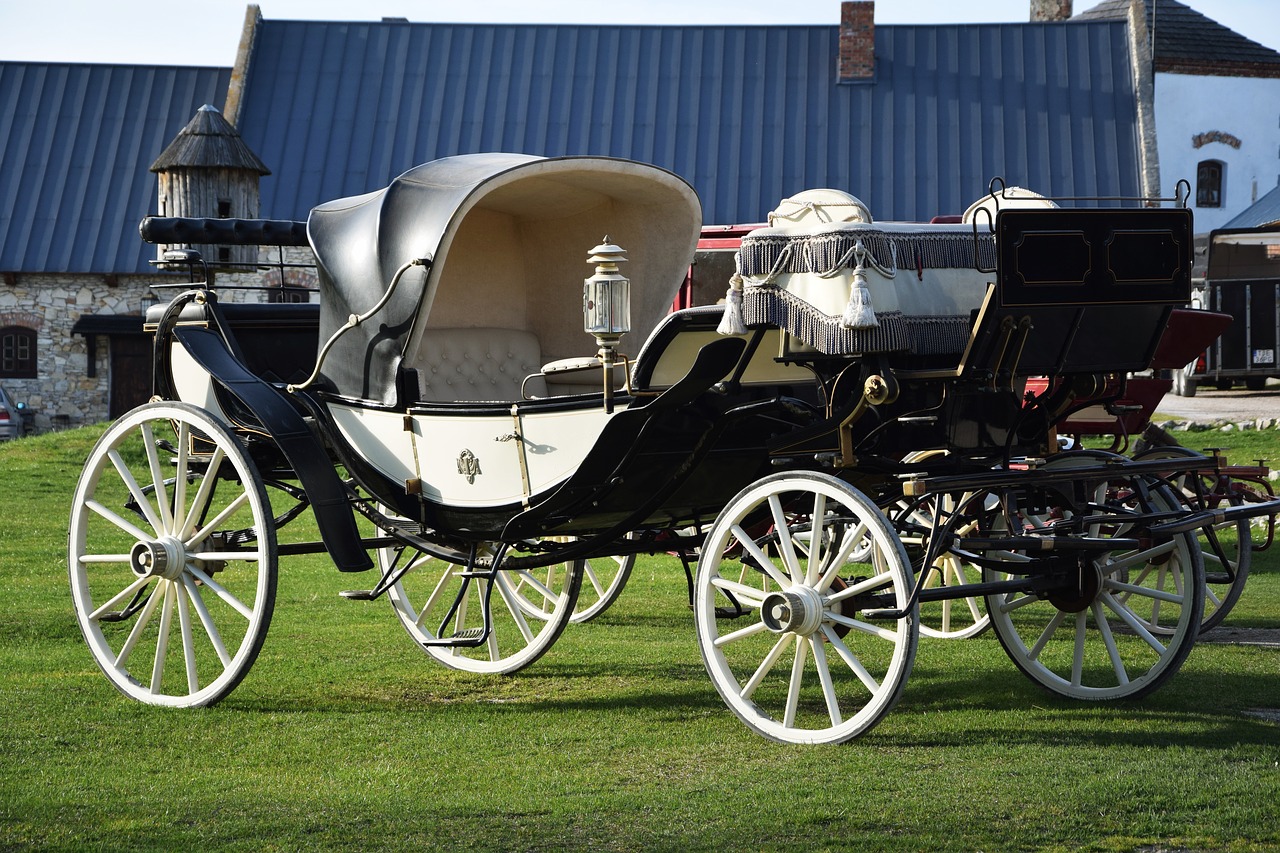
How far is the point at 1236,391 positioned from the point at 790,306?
2119 centimetres

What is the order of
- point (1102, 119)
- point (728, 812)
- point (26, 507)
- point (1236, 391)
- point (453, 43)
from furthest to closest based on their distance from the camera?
point (453, 43)
point (1102, 119)
point (1236, 391)
point (26, 507)
point (728, 812)

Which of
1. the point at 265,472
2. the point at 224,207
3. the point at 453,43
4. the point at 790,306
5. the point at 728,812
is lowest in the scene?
the point at 728,812

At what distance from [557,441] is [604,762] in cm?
121

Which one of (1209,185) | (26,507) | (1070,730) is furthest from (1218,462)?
(1209,185)

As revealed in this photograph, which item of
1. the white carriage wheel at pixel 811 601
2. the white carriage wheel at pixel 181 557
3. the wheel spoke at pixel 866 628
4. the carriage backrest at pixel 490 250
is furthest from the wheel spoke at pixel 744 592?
the white carriage wheel at pixel 181 557

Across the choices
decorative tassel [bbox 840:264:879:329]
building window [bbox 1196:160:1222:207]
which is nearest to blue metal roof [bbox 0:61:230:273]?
building window [bbox 1196:160:1222:207]

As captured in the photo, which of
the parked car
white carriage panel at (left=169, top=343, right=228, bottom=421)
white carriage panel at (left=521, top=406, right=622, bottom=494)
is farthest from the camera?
the parked car

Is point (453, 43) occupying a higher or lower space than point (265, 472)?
higher

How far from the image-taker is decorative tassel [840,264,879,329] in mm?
5180

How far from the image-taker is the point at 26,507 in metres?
16.1

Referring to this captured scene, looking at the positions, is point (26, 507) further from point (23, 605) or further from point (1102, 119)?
point (1102, 119)

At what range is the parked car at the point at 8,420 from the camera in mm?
28453

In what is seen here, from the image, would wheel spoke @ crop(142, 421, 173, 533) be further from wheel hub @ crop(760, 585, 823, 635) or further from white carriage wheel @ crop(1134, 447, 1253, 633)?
white carriage wheel @ crop(1134, 447, 1253, 633)

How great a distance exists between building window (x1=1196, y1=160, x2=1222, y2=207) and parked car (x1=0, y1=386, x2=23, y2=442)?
2482 centimetres
